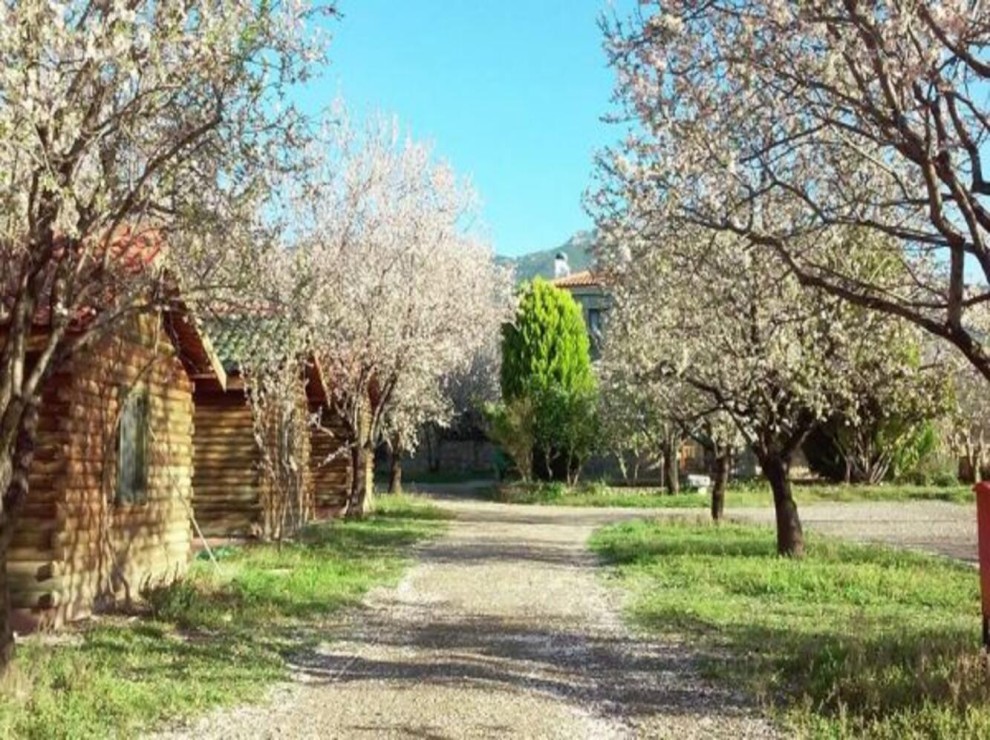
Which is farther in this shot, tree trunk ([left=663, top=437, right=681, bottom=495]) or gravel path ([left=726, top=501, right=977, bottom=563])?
tree trunk ([left=663, top=437, right=681, bottom=495])

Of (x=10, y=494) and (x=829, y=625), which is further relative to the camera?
(x=829, y=625)

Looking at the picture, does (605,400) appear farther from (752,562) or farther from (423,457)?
(423,457)

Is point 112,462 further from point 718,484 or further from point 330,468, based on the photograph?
point 718,484

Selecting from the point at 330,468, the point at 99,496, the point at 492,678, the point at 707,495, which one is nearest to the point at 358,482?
the point at 330,468

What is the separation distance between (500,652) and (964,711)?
4.50 metres

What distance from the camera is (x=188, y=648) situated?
10422mm

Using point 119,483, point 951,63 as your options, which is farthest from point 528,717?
point 119,483

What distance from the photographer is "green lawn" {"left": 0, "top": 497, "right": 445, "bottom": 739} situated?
25.7ft

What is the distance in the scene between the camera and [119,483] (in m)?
13.9

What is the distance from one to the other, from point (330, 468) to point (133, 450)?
1646 centimetres

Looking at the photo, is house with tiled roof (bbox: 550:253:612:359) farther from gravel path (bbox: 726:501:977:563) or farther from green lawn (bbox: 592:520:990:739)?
green lawn (bbox: 592:520:990:739)

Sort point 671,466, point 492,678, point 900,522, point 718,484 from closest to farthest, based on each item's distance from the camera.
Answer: point 492,678 < point 718,484 < point 900,522 < point 671,466

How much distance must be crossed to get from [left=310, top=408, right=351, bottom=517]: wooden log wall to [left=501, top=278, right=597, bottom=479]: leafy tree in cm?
1424

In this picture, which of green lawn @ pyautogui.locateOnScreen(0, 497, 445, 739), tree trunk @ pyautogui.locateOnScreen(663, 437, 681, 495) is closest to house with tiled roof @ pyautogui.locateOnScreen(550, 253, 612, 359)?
tree trunk @ pyautogui.locateOnScreen(663, 437, 681, 495)
